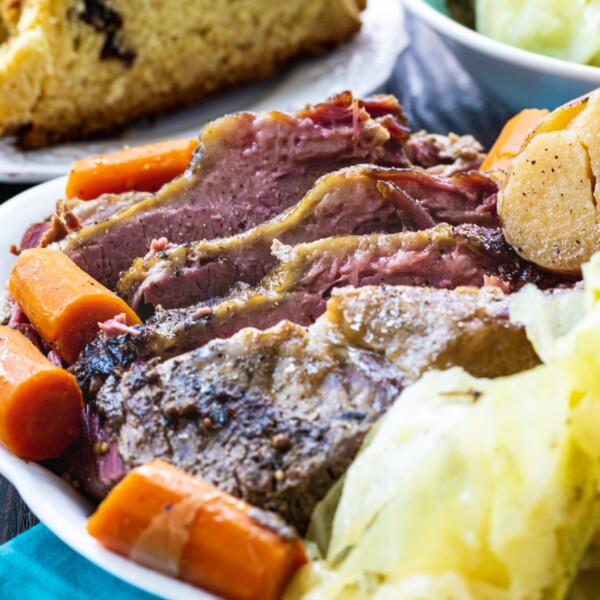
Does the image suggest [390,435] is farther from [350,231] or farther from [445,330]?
[350,231]

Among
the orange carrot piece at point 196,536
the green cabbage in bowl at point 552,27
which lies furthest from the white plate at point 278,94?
the orange carrot piece at point 196,536

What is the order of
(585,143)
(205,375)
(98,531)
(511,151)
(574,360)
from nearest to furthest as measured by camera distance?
(574,360)
(98,531)
(205,375)
(585,143)
(511,151)

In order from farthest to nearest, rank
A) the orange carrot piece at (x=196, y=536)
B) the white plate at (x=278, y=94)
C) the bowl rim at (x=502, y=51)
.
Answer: the white plate at (x=278, y=94)
the bowl rim at (x=502, y=51)
the orange carrot piece at (x=196, y=536)

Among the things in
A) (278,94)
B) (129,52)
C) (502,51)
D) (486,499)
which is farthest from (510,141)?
(129,52)

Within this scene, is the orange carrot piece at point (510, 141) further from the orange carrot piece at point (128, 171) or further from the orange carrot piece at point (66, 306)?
the orange carrot piece at point (66, 306)

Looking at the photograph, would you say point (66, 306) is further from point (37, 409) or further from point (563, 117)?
point (563, 117)

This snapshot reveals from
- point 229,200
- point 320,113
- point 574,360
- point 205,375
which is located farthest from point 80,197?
point 574,360
